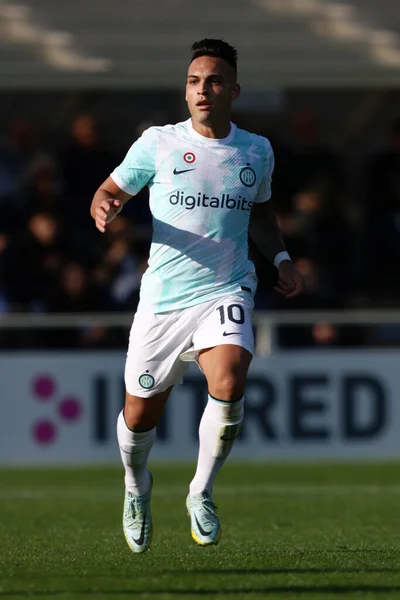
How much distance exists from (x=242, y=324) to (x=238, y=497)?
435 cm

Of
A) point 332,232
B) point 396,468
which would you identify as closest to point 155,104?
point 332,232

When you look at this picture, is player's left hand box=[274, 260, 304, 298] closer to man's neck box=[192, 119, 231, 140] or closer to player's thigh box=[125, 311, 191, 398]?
player's thigh box=[125, 311, 191, 398]

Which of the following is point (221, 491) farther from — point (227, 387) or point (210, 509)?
point (227, 387)

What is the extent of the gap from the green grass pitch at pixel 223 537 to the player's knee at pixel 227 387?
0.73m

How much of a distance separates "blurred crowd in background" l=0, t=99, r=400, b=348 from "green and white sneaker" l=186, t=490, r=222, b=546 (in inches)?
270

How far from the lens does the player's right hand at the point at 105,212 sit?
248 inches

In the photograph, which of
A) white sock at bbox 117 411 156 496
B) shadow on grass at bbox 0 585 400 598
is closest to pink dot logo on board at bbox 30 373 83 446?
white sock at bbox 117 411 156 496

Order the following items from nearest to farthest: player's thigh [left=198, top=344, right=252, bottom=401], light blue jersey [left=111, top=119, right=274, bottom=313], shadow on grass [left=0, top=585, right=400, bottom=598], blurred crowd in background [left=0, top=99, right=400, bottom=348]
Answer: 1. shadow on grass [left=0, top=585, right=400, bottom=598]
2. player's thigh [left=198, top=344, right=252, bottom=401]
3. light blue jersey [left=111, top=119, right=274, bottom=313]
4. blurred crowd in background [left=0, top=99, right=400, bottom=348]

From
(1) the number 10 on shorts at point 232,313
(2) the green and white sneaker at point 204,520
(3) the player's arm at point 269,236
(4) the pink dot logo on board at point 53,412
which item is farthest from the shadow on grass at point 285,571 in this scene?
(4) the pink dot logo on board at point 53,412

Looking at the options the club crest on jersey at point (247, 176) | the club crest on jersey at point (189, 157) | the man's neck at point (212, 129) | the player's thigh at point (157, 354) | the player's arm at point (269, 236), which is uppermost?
the man's neck at point (212, 129)

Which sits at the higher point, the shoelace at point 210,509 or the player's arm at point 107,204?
the player's arm at point 107,204

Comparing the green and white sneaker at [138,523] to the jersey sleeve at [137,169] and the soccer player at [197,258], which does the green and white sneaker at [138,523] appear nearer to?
the soccer player at [197,258]

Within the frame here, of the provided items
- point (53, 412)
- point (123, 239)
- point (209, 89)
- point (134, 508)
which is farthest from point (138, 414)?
point (123, 239)

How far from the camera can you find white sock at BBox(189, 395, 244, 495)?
Answer: 21.7 ft
